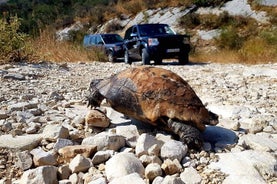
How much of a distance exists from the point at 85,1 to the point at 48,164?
1544 inches

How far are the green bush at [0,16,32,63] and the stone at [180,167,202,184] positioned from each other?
285 inches

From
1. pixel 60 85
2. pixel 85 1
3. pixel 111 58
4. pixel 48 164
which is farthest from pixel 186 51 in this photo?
pixel 85 1

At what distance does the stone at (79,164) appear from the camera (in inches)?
96.3

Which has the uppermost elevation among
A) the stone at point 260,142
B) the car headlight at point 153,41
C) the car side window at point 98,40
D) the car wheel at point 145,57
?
the stone at point 260,142

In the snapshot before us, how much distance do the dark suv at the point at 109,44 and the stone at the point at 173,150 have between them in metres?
13.0

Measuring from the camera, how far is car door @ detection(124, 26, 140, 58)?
13523 mm

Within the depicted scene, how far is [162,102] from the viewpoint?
3.03m

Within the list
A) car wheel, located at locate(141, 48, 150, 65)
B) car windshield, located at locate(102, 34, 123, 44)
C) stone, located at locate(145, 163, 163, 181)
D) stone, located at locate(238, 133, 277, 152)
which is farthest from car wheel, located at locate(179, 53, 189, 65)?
stone, located at locate(145, 163, 163, 181)

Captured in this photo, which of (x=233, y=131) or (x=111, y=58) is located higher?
(x=233, y=131)

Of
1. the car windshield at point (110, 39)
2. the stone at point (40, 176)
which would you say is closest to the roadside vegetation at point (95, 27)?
the car windshield at point (110, 39)

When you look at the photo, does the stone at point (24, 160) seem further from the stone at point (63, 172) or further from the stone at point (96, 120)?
the stone at point (96, 120)

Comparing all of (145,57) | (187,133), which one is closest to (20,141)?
(187,133)

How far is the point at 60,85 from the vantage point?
6.07m

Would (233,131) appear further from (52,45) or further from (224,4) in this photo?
(224,4)
